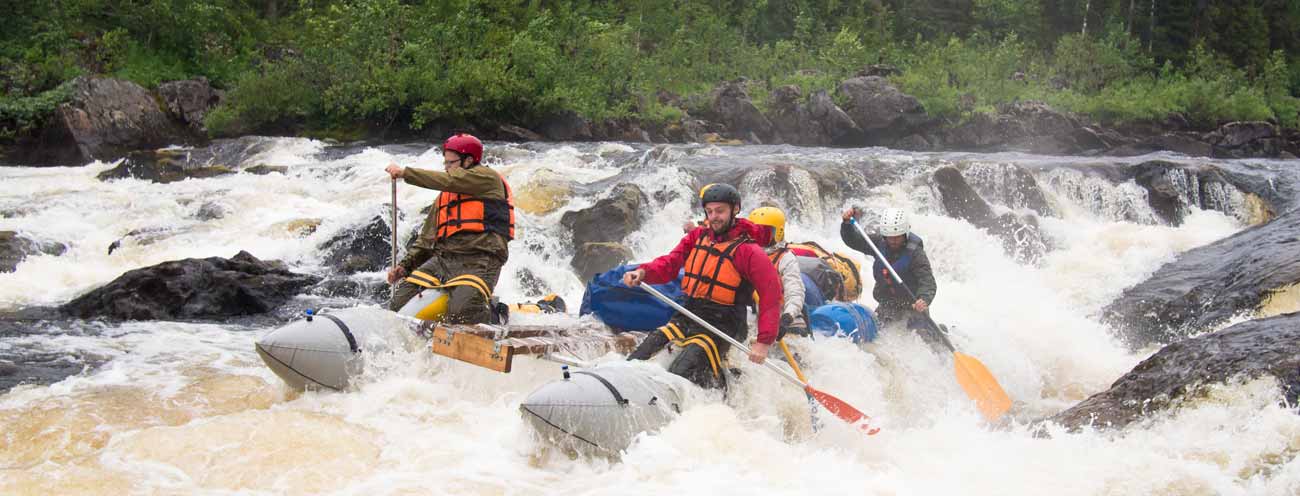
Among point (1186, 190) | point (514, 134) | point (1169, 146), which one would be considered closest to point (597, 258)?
point (1186, 190)

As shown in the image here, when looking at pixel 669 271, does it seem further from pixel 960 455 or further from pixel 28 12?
pixel 28 12

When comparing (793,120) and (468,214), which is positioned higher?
(468,214)

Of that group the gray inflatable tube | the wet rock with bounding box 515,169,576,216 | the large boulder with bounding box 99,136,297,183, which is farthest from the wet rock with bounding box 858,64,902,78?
the gray inflatable tube

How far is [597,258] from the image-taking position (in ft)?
39.0

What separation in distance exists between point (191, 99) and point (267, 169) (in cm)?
813

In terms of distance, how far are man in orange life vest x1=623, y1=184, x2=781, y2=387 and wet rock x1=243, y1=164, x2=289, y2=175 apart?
1271 cm

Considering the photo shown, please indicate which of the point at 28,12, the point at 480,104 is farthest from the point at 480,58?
the point at 28,12

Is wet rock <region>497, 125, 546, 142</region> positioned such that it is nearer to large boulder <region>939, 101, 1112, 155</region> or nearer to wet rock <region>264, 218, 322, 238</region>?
wet rock <region>264, 218, 322, 238</region>

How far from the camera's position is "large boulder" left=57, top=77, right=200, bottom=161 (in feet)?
63.3

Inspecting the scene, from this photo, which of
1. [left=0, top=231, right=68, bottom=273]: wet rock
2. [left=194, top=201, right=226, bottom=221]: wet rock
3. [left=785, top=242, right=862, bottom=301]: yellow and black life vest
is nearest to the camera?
[left=785, top=242, right=862, bottom=301]: yellow and black life vest

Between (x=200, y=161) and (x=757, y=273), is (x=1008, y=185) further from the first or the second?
(x=200, y=161)

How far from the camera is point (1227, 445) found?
4.49 metres

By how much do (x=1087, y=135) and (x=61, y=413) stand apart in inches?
1101

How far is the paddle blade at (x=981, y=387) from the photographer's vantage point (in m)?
6.63
